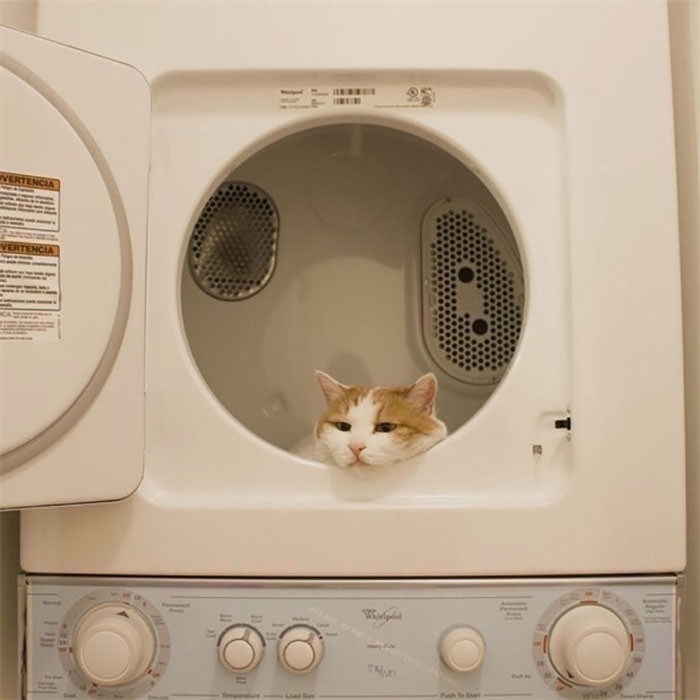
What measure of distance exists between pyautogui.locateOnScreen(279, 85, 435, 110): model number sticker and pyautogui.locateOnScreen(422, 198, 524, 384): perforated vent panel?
8.6 inches

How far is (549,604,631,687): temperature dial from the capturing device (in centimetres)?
60

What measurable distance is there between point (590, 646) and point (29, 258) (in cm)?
59

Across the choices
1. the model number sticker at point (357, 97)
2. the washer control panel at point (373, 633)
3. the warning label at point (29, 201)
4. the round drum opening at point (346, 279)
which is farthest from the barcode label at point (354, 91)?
the washer control panel at point (373, 633)

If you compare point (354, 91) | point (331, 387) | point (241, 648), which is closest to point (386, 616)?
point (241, 648)

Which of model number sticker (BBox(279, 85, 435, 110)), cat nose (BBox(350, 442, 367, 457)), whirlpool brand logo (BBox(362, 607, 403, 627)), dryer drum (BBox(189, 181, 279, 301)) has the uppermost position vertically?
model number sticker (BBox(279, 85, 435, 110))

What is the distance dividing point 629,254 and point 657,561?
0.29 metres

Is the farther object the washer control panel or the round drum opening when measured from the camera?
the round drum opening

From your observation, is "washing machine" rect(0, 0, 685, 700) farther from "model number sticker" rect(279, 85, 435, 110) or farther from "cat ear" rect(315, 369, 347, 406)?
"cat ear" rect(315, 369, 347, 406)

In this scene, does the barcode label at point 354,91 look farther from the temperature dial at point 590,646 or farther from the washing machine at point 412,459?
the temperature dial at point 590,646

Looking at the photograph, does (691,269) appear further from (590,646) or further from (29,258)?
(29,258)

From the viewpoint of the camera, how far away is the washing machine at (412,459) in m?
0.62

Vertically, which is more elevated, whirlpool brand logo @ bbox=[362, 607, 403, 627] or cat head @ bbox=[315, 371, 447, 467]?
cat head @ bbox=[315, 371, 447, 467]

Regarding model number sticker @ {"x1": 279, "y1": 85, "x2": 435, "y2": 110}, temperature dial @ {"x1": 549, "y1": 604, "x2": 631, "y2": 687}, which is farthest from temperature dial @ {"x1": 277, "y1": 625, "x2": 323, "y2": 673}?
model number sticker @ {"x1": 279, "y1": 85, "x2": 435, "y2": 110}

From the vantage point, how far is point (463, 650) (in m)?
0.60
